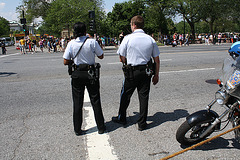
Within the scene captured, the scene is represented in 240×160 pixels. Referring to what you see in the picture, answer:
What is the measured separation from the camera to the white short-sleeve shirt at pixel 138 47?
369 cm

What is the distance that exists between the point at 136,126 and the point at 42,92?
11.5ft

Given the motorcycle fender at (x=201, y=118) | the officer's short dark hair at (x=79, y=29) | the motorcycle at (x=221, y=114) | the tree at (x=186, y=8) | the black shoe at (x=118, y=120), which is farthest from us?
the tree at (x=186, y=8)

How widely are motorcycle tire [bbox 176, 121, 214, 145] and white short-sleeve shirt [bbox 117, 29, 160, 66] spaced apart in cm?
118

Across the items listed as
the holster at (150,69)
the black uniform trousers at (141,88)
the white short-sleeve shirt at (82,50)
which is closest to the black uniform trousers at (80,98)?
the white short-sleeve shirt at (82,50)

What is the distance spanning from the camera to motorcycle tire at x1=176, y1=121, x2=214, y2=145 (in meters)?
3.16

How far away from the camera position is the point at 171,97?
18.9 feet

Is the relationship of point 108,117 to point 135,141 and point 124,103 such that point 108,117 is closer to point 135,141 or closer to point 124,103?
point 124,103

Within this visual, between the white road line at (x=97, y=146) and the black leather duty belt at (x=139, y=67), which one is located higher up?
the black leather duty belt at (x=139, y=67)

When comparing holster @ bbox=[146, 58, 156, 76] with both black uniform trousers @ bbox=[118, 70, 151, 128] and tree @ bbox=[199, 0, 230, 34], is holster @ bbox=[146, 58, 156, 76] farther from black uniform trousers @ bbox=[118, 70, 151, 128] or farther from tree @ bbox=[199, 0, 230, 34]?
tree @ bbox=[199, 0, 230, 34]

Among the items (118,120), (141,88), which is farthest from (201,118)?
(118,120)

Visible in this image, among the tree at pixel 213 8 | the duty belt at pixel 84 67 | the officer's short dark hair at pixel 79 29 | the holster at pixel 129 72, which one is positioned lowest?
the holster at pixel 129 72

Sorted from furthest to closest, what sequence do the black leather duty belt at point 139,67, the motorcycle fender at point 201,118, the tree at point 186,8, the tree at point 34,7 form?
1. the tree at point 34,7
2. the tree at point 186,8
3. the black leather duty belt at point 139,67
4. the motorcycle fender at point 201,118

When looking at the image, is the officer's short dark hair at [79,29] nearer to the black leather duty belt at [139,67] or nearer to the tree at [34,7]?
the black leather duty belt at [139,67]

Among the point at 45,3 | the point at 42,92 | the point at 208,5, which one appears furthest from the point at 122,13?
the point at 42,92
